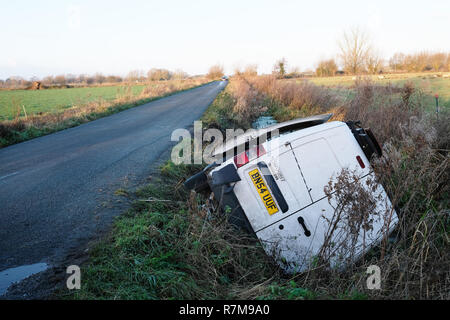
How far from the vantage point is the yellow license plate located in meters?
3.21

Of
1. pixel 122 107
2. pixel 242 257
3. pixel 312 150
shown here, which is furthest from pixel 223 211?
pixel 122 107

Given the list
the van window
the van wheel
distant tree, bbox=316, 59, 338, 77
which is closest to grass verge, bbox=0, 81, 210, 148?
the van wheel

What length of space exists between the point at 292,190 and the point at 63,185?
4287 mm

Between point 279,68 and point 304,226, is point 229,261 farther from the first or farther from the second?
point 279,68

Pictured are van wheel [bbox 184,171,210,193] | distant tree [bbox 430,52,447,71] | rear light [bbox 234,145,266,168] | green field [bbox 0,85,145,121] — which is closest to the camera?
rear light [bbox 234,145,266,168]

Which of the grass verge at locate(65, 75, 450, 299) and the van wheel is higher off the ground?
the van wheel

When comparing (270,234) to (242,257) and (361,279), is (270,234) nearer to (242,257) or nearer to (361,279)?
(242,257)

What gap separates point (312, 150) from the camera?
10.9 feet

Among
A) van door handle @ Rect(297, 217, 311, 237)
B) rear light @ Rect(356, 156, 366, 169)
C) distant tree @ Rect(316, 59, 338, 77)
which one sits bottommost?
van door handle @ Rect(297, 217, 311, 237)

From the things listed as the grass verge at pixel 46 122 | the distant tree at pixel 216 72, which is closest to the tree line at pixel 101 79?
the distant tree at pixel 216 72

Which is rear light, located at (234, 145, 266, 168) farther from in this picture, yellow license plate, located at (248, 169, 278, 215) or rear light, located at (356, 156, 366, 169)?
rear light, located at (356, 156, 366, 169)

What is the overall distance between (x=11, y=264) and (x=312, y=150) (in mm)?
3372

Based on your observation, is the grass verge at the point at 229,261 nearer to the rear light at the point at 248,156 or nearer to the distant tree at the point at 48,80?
the rear light at the point at 248,156

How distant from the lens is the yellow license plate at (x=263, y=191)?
10.5ft
